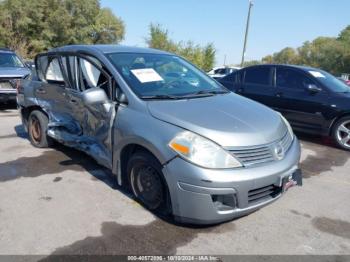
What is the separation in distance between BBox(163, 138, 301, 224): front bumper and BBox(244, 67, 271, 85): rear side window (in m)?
4.72

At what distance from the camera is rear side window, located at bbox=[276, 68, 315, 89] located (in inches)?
273

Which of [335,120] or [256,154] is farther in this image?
[335,120]

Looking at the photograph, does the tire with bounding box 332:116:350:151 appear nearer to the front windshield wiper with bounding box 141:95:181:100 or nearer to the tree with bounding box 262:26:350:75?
the front windshield wiper with bounding box 141:95:181:100

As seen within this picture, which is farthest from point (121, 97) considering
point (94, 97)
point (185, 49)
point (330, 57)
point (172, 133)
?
point (330, 57)

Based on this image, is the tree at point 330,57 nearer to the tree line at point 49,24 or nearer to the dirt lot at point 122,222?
the tree line at point 49,24

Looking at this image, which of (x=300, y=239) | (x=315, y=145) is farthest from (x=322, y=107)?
(x=300, y=239)

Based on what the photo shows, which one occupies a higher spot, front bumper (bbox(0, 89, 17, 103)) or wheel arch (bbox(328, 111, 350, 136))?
wheel arch (bbox(328, 111, 350, 136))

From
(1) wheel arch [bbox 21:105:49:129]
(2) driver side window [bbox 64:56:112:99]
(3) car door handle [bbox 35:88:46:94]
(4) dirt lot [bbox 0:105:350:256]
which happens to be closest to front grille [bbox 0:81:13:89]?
(1) wheel arch [bbox 21:105:49:129]

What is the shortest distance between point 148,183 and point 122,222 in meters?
0.44

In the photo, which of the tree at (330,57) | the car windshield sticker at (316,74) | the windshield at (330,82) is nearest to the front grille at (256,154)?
the windshield at (330,82)

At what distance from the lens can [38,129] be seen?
5520mm

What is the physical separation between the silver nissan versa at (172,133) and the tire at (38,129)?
21.0 inches

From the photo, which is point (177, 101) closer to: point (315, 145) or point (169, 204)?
point (169, 204)

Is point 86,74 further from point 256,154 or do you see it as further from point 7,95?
point 7,95
